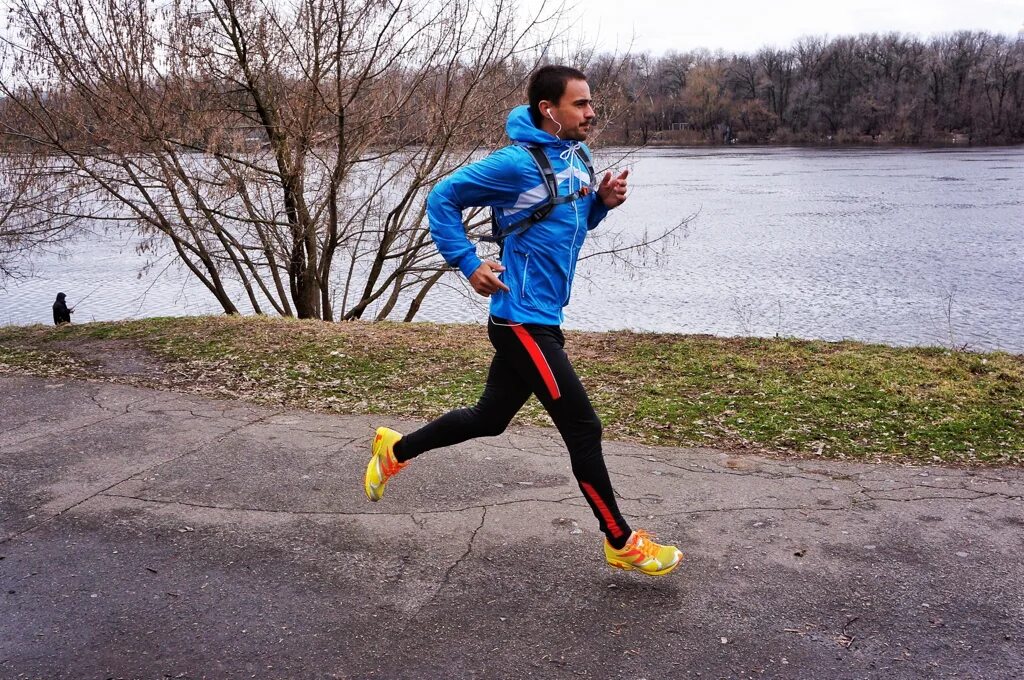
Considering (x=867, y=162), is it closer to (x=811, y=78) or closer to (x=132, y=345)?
(x=811, y=78)

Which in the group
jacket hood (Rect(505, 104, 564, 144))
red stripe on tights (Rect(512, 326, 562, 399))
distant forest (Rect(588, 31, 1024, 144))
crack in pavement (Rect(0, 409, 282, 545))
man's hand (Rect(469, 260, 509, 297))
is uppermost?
distant forest (Rect(588, 31, 1024, 144))

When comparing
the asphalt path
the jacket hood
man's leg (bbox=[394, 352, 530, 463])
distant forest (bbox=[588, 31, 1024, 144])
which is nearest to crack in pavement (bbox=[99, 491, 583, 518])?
the asphalt path

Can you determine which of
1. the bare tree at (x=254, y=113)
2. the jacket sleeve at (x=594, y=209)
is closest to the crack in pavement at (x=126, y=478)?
the jacket sleeve at (x=594, y=209)

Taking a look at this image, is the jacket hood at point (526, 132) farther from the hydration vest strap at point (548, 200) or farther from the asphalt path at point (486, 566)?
the asphalt path at point (486, 566)

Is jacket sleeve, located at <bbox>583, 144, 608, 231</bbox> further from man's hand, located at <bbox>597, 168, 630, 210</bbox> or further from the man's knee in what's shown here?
the man's knee

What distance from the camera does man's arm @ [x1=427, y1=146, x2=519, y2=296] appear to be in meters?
3.25

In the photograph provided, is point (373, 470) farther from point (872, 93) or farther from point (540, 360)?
point (872, 93)

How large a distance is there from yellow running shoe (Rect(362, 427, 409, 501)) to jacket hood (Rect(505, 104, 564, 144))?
1.37m

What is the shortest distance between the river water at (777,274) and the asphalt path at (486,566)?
759 cm

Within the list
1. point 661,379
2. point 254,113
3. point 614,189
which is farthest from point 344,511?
point 254,113

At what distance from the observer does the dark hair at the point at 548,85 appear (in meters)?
3.34

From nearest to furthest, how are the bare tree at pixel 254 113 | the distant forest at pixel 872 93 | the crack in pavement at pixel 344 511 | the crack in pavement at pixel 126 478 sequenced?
the crack in pavement at pixel 126 478, the crack in pavement at pixel 344 511, the bare tree at pixel 254 113, the distant forest at pixel 872 93

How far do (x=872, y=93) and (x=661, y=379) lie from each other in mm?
73092

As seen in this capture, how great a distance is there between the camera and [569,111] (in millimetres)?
3348
